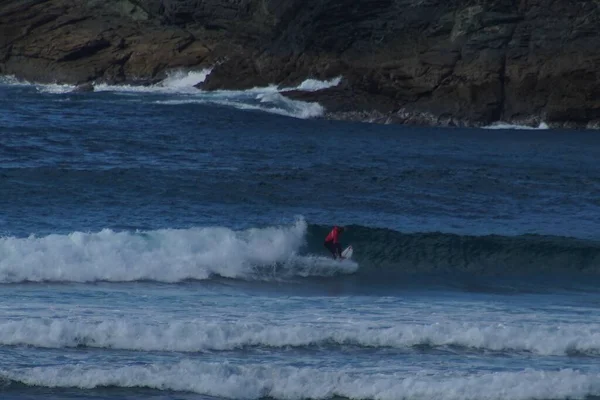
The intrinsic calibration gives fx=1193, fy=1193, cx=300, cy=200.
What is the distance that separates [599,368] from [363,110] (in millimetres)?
22343

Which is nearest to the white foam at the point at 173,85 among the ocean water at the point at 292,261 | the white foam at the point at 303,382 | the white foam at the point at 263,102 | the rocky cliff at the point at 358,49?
the rocky cliff at the point at 358,49

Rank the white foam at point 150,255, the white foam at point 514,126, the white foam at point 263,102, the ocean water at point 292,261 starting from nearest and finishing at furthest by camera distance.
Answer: the ocean water at point 292,261
the white foam at point 150,255
the white foam at point 514,126
the white foam at point 263,102

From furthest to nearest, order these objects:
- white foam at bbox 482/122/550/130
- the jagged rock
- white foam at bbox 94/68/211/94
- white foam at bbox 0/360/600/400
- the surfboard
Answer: white foam at bbox 94/68/211/94 → the jagged rock → white foam at bbox 482/122/550/130 → the surfboard → white foam at bbox 0/360/600/400

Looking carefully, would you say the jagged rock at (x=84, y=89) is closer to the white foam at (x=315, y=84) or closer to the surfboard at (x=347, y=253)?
the white foam at (x=315, y=84)

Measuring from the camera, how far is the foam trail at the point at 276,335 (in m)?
11.2

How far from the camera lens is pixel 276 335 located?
1155 cm

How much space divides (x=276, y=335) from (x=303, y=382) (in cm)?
129

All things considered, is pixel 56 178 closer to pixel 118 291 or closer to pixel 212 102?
pixel 118 291

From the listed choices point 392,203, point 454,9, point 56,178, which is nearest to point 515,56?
point 454,9

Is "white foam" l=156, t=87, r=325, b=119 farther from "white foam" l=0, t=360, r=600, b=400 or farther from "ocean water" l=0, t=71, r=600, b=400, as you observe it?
"white foam" l=0, t=360, r=600, b=400

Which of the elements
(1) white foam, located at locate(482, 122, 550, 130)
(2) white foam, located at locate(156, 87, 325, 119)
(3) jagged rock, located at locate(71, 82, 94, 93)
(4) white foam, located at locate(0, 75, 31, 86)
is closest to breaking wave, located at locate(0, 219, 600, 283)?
(1) white foam, located at locate(482, 122, 550, 130)

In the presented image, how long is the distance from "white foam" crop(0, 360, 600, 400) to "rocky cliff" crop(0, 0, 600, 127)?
22033mm

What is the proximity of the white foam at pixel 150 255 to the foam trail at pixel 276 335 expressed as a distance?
9.67 feet

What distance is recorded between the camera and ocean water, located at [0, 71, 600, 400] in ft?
34.7
